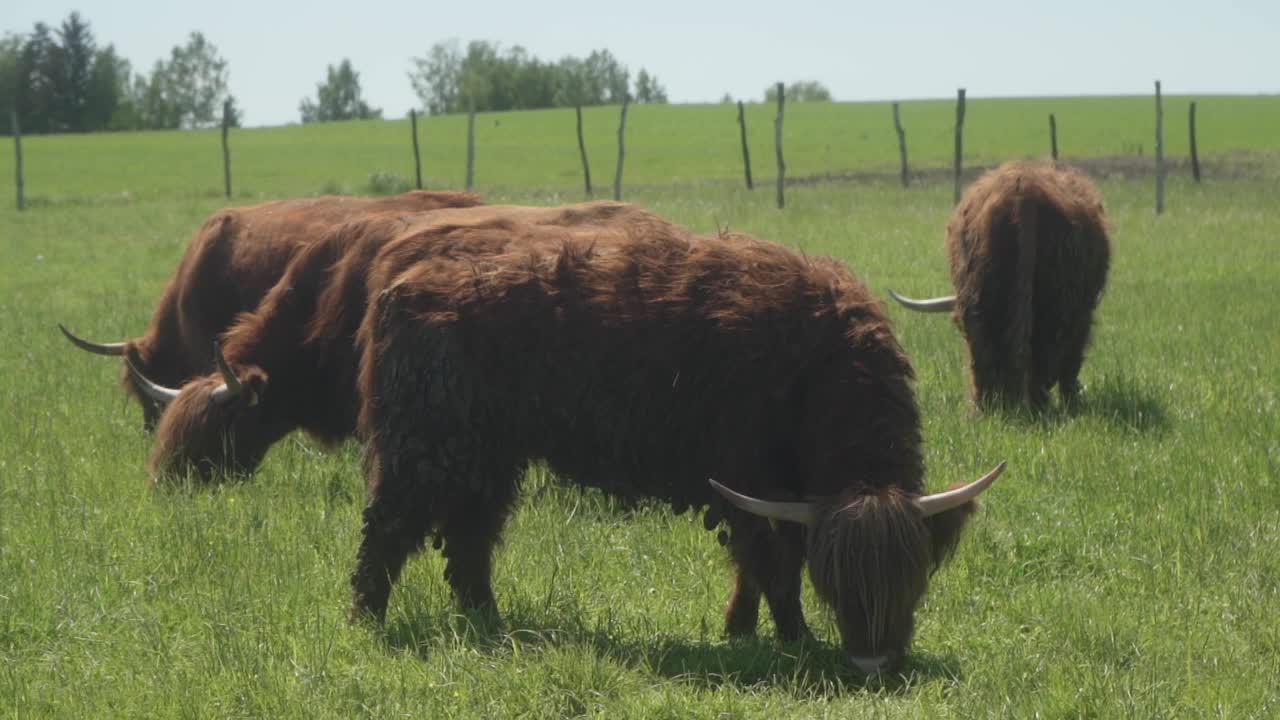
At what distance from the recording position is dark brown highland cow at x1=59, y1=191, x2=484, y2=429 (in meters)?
9.53

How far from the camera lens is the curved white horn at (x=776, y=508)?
5.26 m

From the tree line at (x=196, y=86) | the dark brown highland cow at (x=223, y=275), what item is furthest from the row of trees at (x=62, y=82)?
the dark brown highland cow at (x=223, y=275)

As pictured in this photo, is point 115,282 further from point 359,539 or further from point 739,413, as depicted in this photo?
point 739,413

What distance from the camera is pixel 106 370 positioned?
12172 millimetres

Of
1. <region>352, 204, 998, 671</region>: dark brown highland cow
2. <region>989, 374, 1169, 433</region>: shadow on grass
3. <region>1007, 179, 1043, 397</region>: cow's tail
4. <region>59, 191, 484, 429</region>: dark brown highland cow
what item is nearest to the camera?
<region>352, 204, 998, 671</region>: dark brown highland cow

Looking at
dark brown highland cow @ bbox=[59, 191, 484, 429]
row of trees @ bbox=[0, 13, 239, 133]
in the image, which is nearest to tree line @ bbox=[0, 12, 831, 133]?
row of trees @ bbox=[0, 13, 239, 133]

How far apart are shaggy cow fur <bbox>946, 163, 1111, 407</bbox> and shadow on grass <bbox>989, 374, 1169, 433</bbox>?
0.52 ft

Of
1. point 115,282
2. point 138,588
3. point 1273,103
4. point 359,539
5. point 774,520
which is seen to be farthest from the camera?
point 1273,103

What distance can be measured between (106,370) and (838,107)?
73342 millimetres

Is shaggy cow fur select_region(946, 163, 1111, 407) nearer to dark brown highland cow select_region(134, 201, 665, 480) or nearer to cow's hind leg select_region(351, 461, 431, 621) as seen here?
dark brown highland cow select_region(134, 201, 665, 480)

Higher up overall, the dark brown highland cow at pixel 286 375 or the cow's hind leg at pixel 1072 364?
the dark brown highland cow at pixel 286 375

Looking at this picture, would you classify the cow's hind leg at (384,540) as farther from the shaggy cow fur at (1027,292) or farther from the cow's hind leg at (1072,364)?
the cow's hind leg at (1072,364)

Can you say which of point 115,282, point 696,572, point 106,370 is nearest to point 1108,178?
point 115,282

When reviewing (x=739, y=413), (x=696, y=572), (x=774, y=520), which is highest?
(x=739, y=413)
